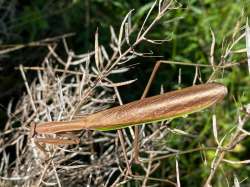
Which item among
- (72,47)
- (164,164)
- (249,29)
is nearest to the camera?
(249,29)

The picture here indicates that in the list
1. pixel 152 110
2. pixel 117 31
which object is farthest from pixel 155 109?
pixel 117 31

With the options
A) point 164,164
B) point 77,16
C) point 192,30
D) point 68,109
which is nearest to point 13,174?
point 68,109

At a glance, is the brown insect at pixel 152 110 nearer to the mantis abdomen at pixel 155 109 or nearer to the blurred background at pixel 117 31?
the mantis abdomen at pixel 155 109

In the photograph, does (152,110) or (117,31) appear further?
(117,31)

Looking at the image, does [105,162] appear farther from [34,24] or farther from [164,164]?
[34,24]

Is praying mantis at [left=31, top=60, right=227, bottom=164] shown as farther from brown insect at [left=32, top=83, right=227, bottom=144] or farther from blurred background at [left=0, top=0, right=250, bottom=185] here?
blurred background at [left=0, top=0, right=250, bottom=185]

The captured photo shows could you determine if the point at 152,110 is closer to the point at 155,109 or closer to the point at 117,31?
the point at 155,109
